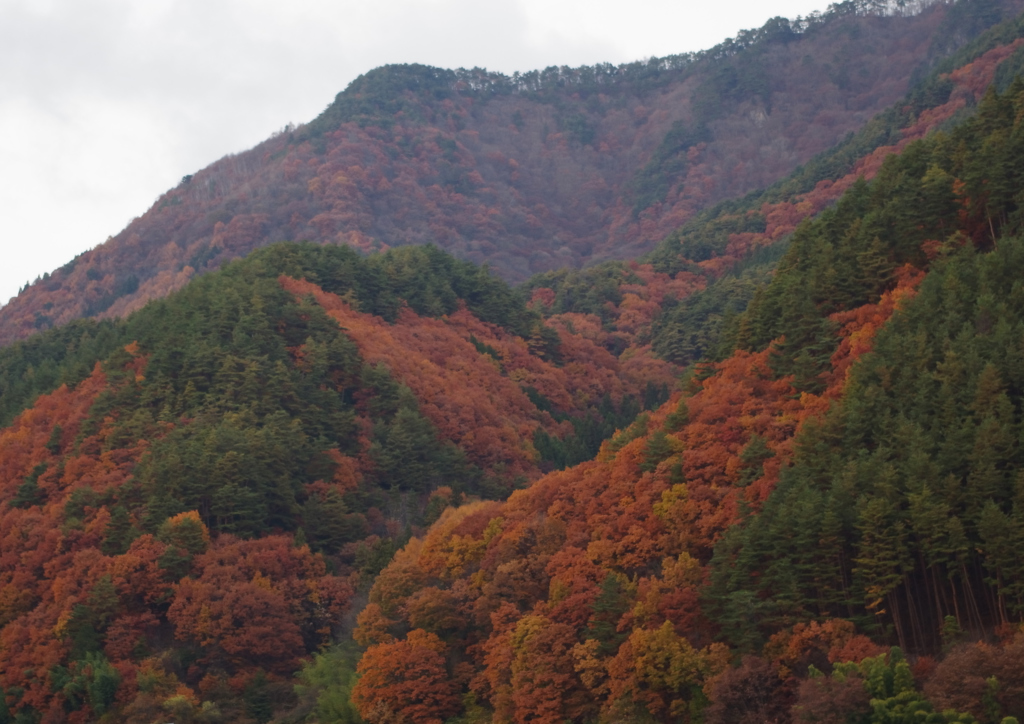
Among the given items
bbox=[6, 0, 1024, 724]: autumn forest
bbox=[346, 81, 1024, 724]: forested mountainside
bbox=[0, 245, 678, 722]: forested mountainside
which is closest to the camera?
bbox=[346, 81, 1024, 724]: forested mountainside

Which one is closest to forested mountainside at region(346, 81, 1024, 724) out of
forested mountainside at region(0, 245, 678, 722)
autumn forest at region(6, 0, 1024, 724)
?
autumn forest at region(6, 0, 1024, 724)

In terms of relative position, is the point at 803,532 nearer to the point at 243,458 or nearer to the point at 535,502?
the point at 535,502

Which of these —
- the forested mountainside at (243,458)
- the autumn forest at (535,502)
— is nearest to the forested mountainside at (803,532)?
the autumn forest at (535,502)

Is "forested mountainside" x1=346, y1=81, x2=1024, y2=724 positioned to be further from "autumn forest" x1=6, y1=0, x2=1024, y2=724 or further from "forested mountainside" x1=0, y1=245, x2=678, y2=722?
"forested mountainside" x1=0, y1=245, x2=678, y2=722

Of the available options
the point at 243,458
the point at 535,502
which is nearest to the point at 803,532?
the point at 535,502

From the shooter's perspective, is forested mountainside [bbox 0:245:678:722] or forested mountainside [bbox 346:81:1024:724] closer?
forested mountainside [bbox 346:81:1024:724]

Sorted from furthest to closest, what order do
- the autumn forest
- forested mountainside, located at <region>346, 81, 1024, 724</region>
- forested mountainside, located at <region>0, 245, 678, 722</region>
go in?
forested mountainside, located at <region>0, 245, 678, 722</region> → the autumn forest → forested mountainside, located at <region>346, 81, 1024, 724</region>

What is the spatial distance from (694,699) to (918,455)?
12.5m

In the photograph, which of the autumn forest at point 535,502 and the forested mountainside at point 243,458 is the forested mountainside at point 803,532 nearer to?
the autumn forest at point 535,502

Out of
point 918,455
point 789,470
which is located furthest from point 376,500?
point 918,455

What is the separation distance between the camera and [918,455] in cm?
4781

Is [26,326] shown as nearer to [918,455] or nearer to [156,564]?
[156,564]

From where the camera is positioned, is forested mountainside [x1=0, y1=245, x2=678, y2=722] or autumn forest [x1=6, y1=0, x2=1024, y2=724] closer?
autumn forest [x1=6, y1=0, x2=1024, y2=724]

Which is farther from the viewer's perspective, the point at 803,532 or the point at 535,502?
the point at 535,502
